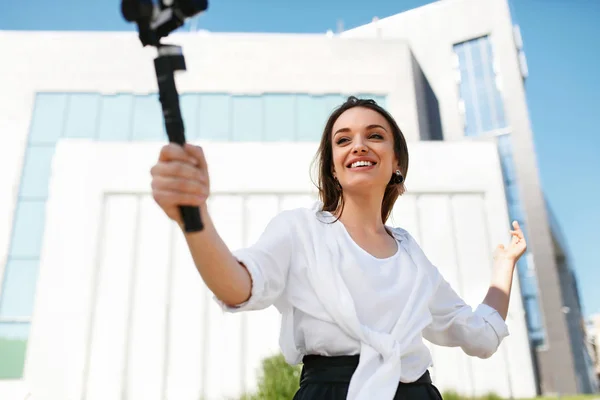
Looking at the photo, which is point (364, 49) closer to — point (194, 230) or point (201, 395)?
point (201, 395)

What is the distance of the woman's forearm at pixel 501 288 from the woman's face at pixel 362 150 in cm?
50

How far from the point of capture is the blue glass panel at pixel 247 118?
14620 mm

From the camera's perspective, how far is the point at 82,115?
50.6ft

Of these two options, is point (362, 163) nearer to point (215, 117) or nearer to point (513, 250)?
point (513, 250)

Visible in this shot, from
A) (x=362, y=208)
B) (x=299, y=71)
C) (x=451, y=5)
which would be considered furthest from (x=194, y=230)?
(x=451, y=5)

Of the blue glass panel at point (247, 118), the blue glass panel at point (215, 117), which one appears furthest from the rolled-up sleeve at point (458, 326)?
the blue glass panel at point (215, 117)

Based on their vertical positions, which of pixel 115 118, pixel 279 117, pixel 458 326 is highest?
pixel 115 118

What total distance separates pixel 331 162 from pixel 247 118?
14.1m

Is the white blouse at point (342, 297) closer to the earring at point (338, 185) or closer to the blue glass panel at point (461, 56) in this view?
the earring at point (338, 185)

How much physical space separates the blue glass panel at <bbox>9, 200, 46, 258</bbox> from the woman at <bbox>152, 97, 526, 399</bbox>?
51.0 feet

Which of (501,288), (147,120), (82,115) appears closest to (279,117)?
(147,120)

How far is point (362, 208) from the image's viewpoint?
1220mm

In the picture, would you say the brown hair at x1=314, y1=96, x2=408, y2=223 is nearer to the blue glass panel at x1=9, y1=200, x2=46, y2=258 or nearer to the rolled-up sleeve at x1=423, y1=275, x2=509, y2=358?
the rolled-up sleeve at x1=423, y1=275, x2=509, y2=358

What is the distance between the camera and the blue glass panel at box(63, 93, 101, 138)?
591 inches
